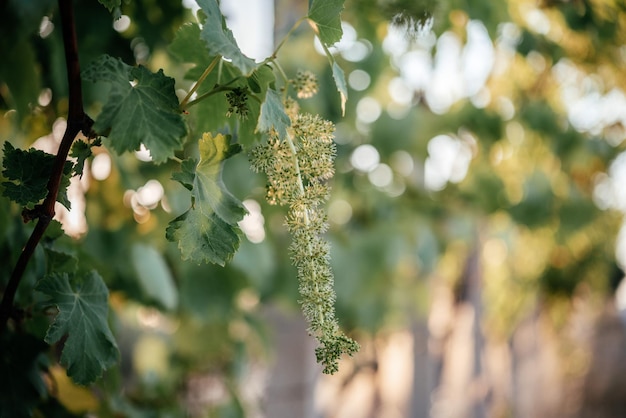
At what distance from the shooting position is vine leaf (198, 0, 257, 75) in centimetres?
40

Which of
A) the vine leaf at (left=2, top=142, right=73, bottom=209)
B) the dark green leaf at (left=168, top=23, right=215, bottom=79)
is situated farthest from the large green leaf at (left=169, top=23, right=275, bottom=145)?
the vine leaf at (left=2, top=142, right=73, bottom=209)

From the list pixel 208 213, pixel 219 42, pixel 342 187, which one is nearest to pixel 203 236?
pixel 208 213

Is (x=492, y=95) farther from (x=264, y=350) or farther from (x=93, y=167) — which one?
(x=93, y=167)

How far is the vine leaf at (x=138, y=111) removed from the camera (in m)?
0.41

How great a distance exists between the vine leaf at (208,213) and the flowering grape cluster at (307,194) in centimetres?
3

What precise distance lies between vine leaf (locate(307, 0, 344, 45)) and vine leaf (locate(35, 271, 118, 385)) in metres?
0.25

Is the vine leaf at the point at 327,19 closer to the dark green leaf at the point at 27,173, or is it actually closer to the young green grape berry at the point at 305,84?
the young green grape berry at the point at 305,84

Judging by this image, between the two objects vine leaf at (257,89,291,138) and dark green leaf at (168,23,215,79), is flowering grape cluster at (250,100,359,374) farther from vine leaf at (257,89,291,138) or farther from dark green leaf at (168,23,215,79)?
dark green leaf at (168,23,215,79)

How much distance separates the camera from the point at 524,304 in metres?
4.83

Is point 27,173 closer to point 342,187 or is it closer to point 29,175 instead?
point 29,175

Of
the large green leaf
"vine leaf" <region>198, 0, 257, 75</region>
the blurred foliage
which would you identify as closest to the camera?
"vine leaf" <region>198, 0, 257, 75</region>

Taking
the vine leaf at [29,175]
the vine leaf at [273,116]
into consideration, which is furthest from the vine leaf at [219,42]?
the vine leaf at [29,175]

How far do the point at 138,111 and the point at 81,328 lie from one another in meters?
0.18

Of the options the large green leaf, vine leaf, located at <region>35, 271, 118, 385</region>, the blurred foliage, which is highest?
the blurred foliage
